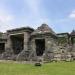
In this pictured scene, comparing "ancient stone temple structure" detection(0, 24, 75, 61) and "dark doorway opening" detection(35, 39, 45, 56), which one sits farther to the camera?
"dark doorway opening" detection(35, 39, 45, 56)

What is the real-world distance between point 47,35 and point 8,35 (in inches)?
264

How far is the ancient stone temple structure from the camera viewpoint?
89.2 ft

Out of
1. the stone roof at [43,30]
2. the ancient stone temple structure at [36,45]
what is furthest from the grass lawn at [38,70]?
the stone roof at [43,30]

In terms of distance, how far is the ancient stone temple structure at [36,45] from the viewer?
1070 inches

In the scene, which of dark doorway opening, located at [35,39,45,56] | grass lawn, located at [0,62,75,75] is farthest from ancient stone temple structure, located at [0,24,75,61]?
grass lawn, located at [0,62,75,75]

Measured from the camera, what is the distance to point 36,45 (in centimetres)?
3134

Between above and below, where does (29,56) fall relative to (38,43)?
below

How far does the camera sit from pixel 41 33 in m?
29.2

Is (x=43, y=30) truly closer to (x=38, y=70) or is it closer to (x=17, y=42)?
(x=17, y=42)

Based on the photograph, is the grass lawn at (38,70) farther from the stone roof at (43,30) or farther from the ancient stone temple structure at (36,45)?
the stone roof at (43,30)

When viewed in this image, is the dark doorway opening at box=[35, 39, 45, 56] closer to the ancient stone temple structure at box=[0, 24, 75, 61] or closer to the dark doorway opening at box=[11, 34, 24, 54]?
the ancient stone temple structure at box=[0, 24, 75, 61]

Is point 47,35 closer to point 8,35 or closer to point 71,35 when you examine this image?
point 8,35

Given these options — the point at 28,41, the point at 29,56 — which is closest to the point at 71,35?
the point at 28,41

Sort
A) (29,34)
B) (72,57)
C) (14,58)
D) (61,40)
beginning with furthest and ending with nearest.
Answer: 1. (61,40)
2. (29,34)
3. (14,58)
4. (72,57)
